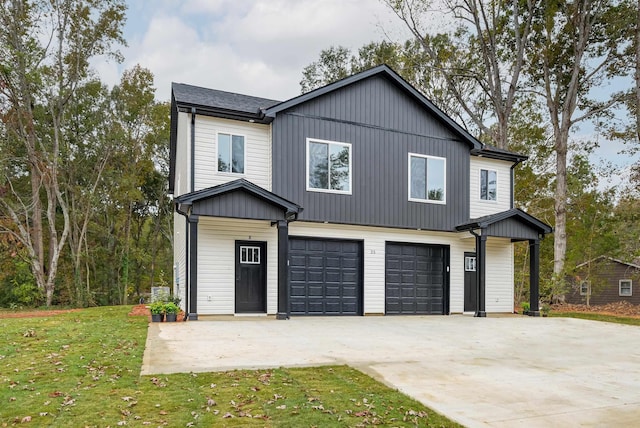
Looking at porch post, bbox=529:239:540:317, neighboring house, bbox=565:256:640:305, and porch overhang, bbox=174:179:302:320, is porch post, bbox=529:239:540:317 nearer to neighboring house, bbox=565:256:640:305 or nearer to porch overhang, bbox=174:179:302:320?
porch overhang, bbox=174:179:302:320

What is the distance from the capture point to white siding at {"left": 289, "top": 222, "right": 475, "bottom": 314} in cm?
1344

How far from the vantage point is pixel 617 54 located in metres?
21.9

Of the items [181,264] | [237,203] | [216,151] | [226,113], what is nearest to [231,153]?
[216,151]

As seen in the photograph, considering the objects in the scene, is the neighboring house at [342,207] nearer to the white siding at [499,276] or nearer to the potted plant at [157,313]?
the white siding at [499,276]

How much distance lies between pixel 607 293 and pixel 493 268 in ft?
61.8

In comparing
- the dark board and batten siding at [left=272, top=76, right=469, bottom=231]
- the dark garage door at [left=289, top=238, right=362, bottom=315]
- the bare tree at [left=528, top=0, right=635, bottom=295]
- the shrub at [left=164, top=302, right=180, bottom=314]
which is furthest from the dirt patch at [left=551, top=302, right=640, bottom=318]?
the shrub at [left=164, top=302, right=180, bottom=314]

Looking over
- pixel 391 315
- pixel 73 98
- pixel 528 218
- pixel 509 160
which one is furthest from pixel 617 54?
pixel 73 98

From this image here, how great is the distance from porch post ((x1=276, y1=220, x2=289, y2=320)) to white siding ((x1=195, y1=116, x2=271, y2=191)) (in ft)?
5.33

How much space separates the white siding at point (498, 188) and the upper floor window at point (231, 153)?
7723 mm

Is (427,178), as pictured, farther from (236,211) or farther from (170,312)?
(170,312)

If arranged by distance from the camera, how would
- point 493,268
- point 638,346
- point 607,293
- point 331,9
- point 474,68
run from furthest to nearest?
1. point 607,293
2. point 474,68
3. point 331,9
4. point 493,268
5. point 638,346

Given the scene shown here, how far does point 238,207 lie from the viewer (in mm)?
11289

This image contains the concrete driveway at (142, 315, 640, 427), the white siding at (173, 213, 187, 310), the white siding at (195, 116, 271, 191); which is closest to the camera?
the concrete driveway at (142, 315, 640, 427)

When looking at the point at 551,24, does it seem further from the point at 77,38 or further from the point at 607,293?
the point at 77,38
